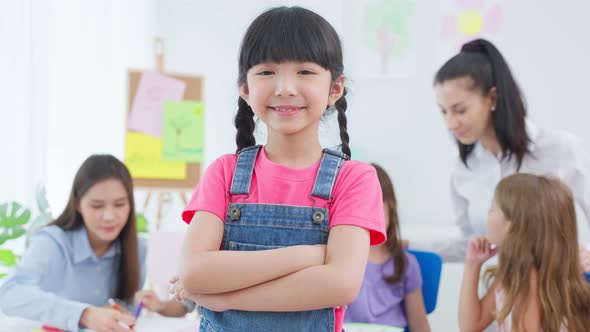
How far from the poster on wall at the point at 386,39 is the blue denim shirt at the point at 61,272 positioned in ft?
7.67

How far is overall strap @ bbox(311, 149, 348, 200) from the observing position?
0.91 metres

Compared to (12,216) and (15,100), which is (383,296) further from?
(15,100)

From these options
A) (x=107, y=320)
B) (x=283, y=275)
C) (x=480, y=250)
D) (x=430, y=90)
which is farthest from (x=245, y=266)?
(x=430, y=90)

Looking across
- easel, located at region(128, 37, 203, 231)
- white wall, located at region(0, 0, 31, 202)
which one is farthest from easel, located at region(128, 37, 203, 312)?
white wall, located at region(0, 0, 31, 202)

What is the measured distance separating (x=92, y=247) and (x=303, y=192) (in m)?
1.40

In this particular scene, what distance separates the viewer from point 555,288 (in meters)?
1.69

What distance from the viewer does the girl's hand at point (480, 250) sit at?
6.43 ft

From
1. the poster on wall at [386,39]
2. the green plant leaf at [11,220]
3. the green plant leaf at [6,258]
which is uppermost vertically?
the poster on wall at [386,39]

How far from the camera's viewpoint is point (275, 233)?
904 mm

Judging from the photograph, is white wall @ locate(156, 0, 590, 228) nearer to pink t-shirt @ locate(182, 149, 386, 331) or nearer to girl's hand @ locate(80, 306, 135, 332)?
girl's hand @ locate(80, 306, 135, 332)

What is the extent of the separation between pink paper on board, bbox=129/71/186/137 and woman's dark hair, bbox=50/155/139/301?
3.45 feet

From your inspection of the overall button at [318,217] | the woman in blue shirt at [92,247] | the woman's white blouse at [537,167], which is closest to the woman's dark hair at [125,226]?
the woman in blue shirt at [92,247]

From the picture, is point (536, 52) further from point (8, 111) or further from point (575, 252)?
point (8, 111)

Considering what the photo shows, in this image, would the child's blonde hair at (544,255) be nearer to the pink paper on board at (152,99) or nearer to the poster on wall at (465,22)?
the pink paper on board at (152,99)
